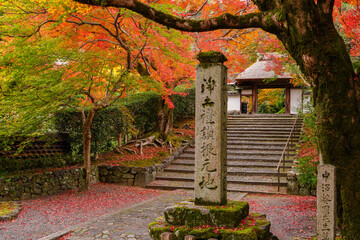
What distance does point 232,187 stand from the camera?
37.9 feet

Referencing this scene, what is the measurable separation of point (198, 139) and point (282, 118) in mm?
16183

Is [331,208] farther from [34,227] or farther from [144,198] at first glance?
[144,198]

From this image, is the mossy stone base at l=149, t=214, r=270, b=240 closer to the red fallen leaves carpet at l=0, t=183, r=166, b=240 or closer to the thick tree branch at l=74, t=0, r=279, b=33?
the red fallen leaves carpet at l=0, t=183, r=166, b=240

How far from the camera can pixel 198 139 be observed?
561cm

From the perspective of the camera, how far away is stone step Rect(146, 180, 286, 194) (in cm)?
1086

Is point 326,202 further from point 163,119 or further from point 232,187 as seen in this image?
point 163,119

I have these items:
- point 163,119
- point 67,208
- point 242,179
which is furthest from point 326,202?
point 163,119

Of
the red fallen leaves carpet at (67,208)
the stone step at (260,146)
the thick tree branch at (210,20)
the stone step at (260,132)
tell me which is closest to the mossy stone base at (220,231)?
the red fallen leaves carpet at (67,208)

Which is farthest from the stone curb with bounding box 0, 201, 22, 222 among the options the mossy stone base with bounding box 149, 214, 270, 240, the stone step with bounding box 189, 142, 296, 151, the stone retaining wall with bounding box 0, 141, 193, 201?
the stone step with bounding box 189, 142, 296, 151

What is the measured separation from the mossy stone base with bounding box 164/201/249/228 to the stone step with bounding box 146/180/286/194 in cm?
557

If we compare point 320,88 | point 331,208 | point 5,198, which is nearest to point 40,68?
point 5,198

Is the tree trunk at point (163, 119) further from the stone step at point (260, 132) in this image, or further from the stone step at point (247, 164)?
the stone step at point (260, 132)

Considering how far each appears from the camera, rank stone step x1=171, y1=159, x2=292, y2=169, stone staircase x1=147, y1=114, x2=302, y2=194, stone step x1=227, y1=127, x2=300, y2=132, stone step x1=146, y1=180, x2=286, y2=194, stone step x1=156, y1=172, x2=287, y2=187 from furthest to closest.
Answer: stone step x1=227, y1=127, x2=300, y2=132, stone step x1=171, y1=159, x2=292, y2=169, stone staircase x1=147, y1=114, x2=302, y2=194, stone step x1=156, y1=172, x2=287, y2=187, stone step x1=146, y1=180, x2=286, y2=194

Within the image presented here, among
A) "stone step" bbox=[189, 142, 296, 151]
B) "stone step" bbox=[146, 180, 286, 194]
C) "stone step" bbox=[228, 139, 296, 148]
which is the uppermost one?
"stone step" bbox=[228, 139, 296, 148]
